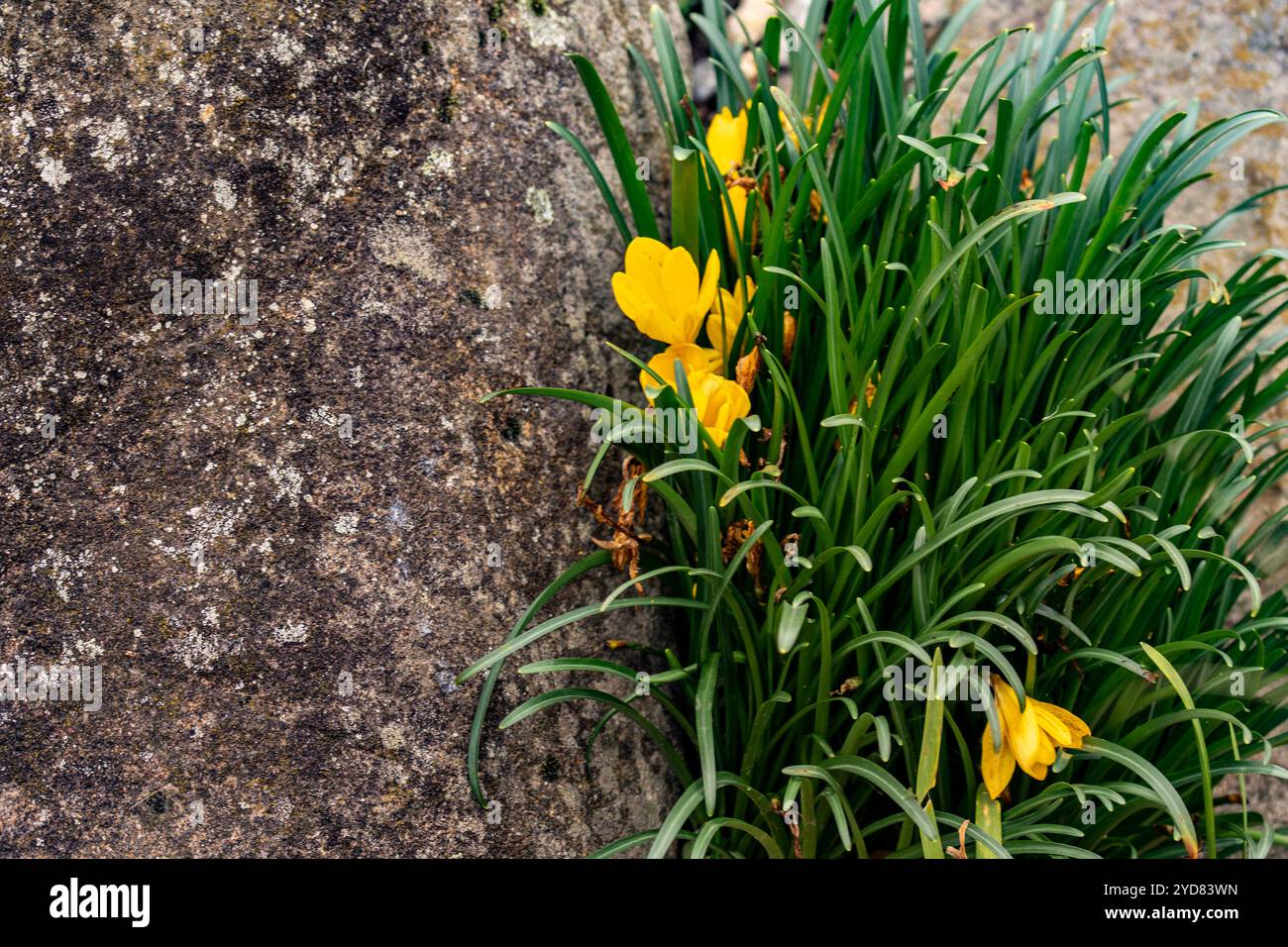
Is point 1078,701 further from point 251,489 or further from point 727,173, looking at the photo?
point 251,489

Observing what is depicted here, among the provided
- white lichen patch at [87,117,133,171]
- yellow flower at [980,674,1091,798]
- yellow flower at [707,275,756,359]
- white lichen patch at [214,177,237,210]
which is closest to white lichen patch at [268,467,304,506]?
white lichen patch at [214,177,237,210]

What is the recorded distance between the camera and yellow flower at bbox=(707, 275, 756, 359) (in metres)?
1.41

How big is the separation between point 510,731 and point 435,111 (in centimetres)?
Result: 92

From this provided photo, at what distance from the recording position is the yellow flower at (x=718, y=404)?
4.37 ft

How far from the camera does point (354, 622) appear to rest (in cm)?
128

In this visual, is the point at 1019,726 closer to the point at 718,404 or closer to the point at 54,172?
the point at 718,404

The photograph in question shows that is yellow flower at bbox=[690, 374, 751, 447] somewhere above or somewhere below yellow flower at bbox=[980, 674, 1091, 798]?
above

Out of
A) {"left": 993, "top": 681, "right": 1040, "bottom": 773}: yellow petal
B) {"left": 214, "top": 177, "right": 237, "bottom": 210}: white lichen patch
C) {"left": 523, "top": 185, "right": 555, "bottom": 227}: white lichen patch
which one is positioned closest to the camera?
{"left": 993, "top": 681, "right": 1040, "bottom": 773}: yellow petal

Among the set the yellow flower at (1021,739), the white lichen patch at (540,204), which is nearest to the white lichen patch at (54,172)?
the white lichen patch at (540,204)

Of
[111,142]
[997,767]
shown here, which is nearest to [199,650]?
[111,142]

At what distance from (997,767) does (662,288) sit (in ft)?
2.62

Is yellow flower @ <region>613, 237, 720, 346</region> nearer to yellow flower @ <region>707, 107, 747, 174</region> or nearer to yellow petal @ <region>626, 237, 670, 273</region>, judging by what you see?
yellow petal @ <region>626, 237, 670, 273</region>

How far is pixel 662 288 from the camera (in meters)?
1.37
